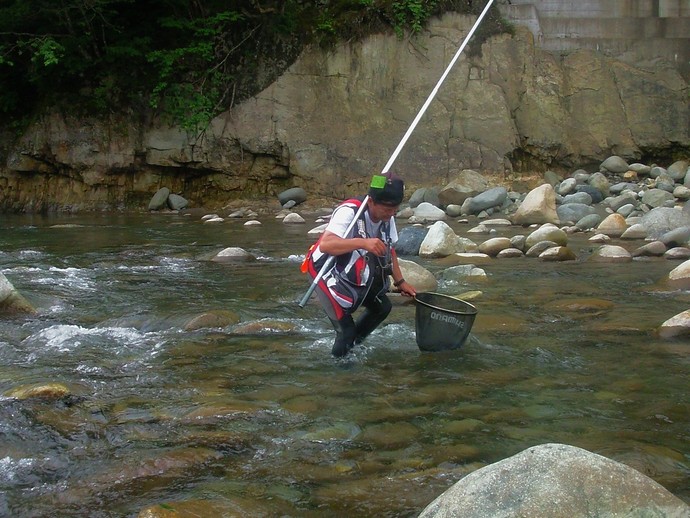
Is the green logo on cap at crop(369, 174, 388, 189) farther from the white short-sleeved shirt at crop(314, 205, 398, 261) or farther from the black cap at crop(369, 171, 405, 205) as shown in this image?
the white short-sleeved shirt at crop(314, 205, 398, 261)

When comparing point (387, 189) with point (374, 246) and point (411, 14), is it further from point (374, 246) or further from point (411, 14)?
point (411, 14)

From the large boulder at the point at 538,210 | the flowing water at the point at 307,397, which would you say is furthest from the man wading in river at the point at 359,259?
the large boulder at the point at 538,210

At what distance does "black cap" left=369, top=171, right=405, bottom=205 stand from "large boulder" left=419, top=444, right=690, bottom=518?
231cm

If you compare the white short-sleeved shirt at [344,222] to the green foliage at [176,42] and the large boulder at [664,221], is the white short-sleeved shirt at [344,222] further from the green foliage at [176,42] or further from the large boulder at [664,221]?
the green foliage at [176,42]

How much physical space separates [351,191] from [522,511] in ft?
49.0

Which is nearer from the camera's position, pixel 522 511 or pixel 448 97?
pixel 522 511

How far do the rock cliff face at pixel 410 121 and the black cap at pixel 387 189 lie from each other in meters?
12.5

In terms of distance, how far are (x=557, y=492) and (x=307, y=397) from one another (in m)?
2.23

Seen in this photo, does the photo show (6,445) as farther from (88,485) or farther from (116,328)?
(116,328)

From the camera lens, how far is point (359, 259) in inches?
205

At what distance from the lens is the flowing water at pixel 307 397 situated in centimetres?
363

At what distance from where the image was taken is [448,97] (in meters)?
17.6

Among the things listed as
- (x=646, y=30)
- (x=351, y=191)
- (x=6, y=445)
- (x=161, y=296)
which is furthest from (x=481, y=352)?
(x=646, y=30)

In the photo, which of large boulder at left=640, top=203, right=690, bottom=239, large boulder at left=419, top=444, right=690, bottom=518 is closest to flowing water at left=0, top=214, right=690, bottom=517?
large boulder at left=419, top=444, right=690, bottom=518
